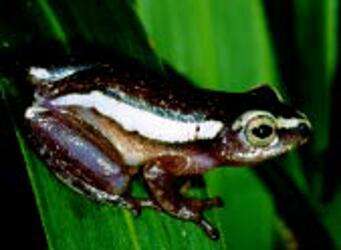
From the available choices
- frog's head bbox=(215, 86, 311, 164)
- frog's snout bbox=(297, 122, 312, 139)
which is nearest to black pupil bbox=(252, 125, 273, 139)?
frog's head bbox=(215, 86, 311, 164)

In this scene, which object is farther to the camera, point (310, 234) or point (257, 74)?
point (310, 234)

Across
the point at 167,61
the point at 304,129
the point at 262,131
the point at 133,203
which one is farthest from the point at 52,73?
the point at 304,129

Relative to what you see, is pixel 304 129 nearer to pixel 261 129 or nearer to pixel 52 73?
pixel 261 129

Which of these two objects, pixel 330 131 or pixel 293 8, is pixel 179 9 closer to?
pixel 293 8

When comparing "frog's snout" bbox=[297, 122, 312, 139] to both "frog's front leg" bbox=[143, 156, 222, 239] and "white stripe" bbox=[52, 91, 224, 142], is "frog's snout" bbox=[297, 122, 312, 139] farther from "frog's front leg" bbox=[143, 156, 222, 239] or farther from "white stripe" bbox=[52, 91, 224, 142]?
"frog's front leg" bbox=[143, 156, 222, 239]

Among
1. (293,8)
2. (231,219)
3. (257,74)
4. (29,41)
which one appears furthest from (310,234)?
(29,41)

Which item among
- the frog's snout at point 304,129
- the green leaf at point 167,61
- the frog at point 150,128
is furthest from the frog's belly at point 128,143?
the frog's snout at point 304,129
